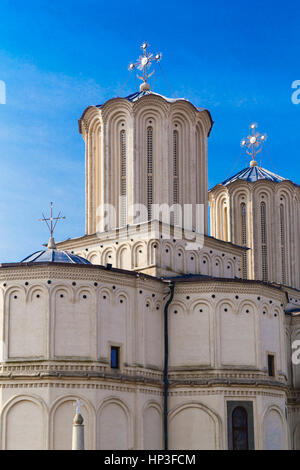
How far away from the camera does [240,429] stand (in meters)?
41.5

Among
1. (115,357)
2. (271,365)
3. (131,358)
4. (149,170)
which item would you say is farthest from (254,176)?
(115,357)

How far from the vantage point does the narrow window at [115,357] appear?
40500 mm

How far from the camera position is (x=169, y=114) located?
47.0 m

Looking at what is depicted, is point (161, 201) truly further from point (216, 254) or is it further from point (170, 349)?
point (170, 349)

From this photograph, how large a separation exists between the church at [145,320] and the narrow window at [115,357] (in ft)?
0.22

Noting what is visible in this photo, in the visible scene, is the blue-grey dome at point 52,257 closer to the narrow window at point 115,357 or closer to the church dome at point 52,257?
the church dome at point 52,257

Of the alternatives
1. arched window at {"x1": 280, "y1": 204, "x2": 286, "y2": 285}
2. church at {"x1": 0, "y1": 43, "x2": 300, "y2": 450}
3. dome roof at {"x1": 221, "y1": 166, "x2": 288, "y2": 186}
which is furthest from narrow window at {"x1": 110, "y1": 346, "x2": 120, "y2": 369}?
dome roof at {"x1": 221, "y1": 166, "x2": 288, "y2": 186}

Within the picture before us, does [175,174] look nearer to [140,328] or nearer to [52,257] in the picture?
[52,257]

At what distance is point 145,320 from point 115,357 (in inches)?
91.8

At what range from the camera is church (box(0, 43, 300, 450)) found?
39.0 metres

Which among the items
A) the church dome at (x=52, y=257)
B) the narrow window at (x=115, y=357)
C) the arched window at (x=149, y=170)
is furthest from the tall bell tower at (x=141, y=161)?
the narrow window at (x=115, y=357)

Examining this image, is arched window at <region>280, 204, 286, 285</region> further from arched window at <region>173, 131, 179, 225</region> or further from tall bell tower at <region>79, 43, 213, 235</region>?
arched window at <region>173, 131, 179, 225</region>

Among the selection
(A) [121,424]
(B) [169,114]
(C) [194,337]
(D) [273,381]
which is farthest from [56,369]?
(B) [169,114]

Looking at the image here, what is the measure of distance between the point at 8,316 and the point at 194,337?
8.23 m
